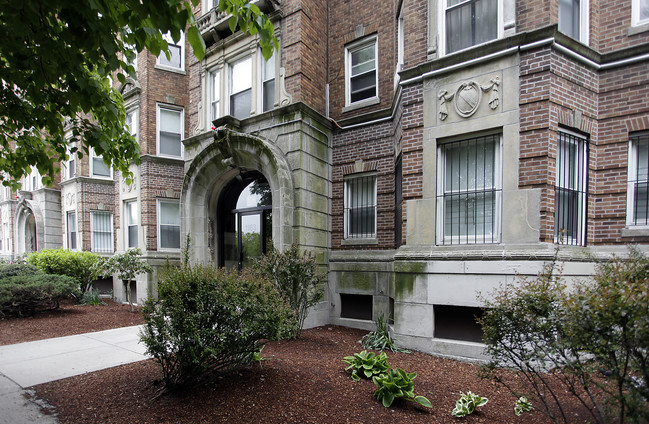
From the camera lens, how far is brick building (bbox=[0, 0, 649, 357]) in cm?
602

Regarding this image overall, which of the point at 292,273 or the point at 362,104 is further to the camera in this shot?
the point at 362,104

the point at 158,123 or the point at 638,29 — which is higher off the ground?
the point at 638,29

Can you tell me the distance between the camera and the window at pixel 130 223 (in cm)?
1362

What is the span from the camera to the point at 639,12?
6.39m

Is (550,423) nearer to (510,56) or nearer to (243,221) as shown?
(510,56)

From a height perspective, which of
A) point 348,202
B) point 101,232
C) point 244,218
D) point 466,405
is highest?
point 348,202

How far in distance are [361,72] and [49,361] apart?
9173 millimetres

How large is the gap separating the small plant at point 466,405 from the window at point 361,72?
739 cm

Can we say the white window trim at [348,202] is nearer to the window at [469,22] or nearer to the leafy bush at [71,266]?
the window at [469,22]

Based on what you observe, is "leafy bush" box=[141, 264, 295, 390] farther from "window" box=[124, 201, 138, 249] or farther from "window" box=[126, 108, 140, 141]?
"window" box=[126, 108, 140, 141]

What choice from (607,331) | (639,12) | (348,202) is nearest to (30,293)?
(348,202)

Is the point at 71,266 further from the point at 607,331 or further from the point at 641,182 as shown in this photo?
the point at 641,182

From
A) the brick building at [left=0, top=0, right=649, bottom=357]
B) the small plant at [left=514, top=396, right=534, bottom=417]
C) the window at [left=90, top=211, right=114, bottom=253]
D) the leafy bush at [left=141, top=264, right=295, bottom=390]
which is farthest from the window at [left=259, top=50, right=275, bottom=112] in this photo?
the window at [left=90, top=211, right=114, bottom=253]

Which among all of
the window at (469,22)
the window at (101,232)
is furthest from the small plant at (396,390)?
the window at (101,232)
